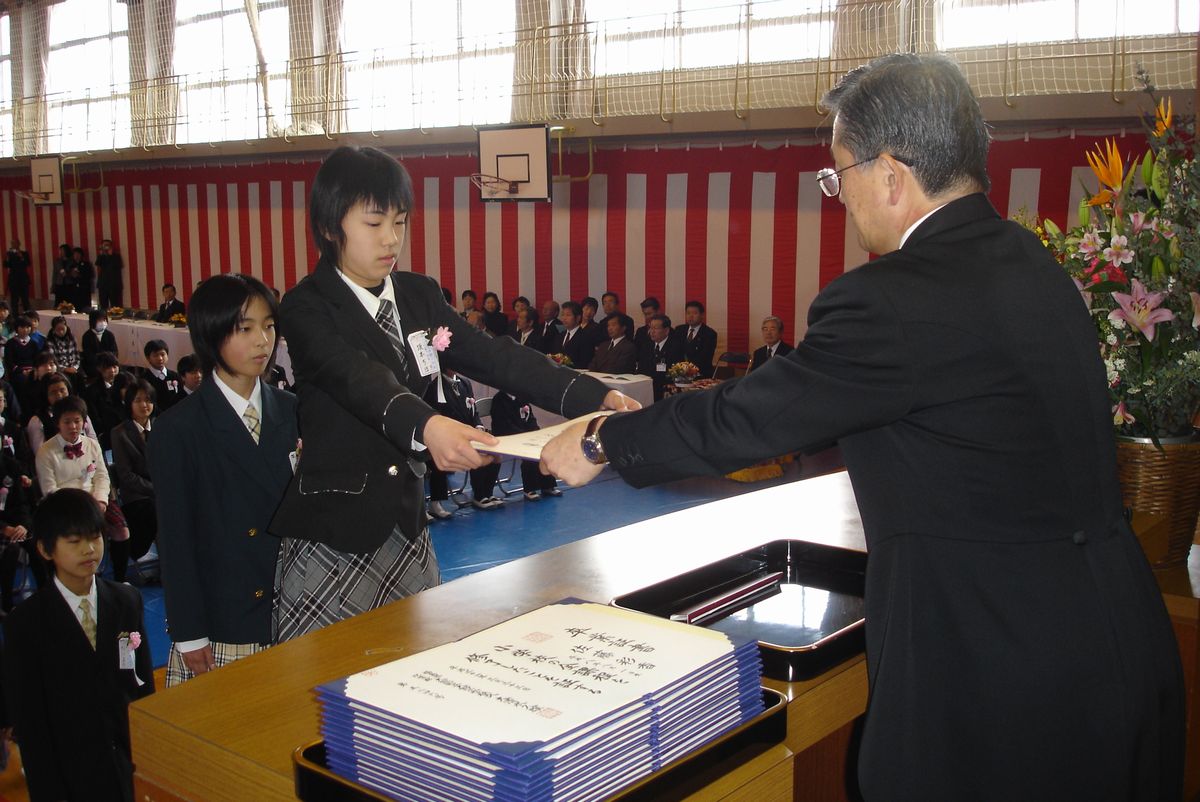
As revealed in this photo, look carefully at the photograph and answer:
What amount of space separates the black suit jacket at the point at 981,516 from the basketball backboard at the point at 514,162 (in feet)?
30.8

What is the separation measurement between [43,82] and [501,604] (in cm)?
1850

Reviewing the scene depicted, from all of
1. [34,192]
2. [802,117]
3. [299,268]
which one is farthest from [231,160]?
[802,117]

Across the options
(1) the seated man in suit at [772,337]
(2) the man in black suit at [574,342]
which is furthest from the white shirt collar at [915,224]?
(2) the man in black suit at [574,342]

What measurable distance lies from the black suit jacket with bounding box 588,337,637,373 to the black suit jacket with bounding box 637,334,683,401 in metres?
0.09

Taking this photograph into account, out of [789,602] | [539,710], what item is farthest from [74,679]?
[539,710]

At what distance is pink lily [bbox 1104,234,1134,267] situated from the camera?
2074 millimetres

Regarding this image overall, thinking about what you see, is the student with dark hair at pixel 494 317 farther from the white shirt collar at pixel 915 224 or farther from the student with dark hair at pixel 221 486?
the white shirt collar at pixel 915 224

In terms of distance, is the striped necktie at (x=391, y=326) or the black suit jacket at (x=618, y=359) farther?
the black suit jacket at (x=618, y=359)

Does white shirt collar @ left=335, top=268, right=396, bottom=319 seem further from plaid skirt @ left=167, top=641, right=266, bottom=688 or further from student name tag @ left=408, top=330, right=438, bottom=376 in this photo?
plaid skirt @ left=167, top=641, right=266, bottom=688

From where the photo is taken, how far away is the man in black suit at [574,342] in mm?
10312

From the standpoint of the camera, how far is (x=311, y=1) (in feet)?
43.0

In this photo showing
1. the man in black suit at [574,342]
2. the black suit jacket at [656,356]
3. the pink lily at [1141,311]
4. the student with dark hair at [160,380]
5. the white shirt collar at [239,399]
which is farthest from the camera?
the man in black suit at [574,342]

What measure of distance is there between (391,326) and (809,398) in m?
0.95

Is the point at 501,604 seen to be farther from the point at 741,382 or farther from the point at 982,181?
the point at 982,181
